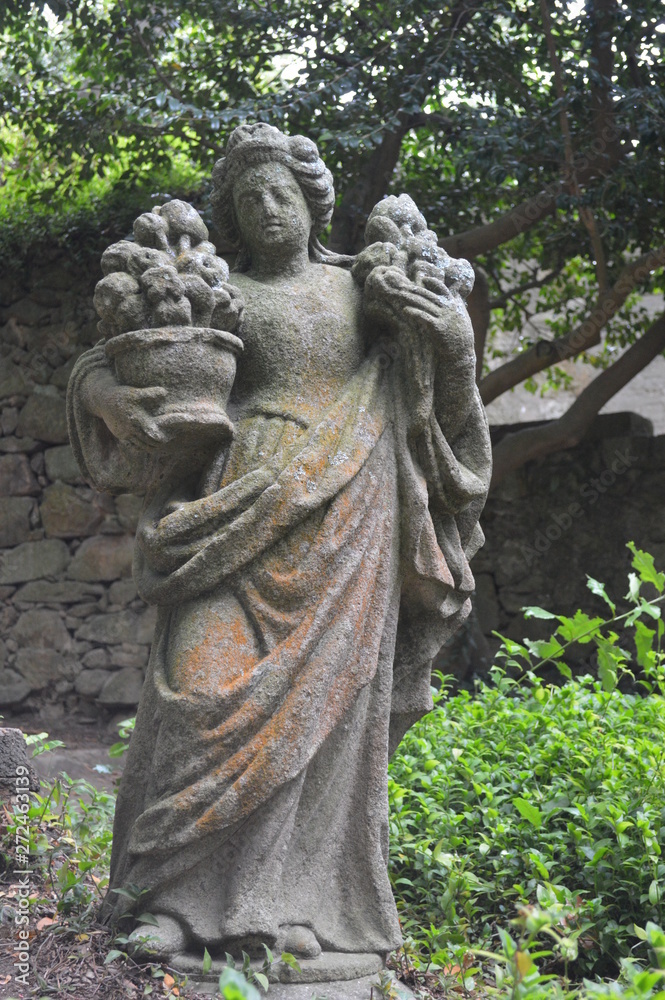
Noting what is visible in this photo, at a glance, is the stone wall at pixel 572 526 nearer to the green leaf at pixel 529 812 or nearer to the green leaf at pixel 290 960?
the green leaf at pixel 529 812

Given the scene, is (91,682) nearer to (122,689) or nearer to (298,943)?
(122,689)

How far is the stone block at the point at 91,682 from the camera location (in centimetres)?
746

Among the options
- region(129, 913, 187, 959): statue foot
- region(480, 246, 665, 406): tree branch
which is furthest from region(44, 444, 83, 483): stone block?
region(129, 913, 187, 959): statue foot

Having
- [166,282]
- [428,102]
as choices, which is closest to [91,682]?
[428,102]

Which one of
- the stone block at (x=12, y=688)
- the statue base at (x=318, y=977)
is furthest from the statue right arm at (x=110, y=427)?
the stone block at (x=12, y=688)

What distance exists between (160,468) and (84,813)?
1699 millimetres

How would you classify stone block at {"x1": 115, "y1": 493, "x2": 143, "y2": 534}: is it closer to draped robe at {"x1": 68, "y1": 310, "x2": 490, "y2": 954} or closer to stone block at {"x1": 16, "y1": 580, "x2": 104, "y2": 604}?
stone block at {"x1": 16, "y1": 580, "x2": 104, "y2": 604}

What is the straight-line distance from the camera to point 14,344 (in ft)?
25.8

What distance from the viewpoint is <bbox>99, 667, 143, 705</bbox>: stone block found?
24.3 feet

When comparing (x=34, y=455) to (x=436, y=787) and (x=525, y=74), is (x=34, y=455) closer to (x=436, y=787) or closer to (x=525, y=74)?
(x=525, y=74)

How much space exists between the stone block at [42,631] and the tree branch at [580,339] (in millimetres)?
3368

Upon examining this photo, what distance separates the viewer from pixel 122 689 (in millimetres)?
7426

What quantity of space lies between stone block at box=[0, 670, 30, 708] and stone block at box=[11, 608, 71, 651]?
224 mm

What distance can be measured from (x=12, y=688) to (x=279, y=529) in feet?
17.7
